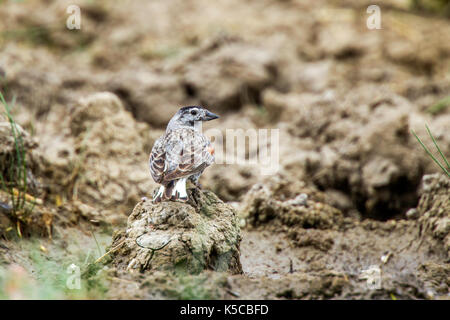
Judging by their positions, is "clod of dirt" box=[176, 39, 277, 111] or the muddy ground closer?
the muddy ground

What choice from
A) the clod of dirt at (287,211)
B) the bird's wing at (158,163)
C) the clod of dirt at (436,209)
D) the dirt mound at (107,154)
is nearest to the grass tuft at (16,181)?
the dirt mound at (107,154)

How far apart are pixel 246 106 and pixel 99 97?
2969mm

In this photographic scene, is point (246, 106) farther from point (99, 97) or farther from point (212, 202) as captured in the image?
point (212, 202)

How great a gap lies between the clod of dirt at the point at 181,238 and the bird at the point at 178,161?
0.12 metres

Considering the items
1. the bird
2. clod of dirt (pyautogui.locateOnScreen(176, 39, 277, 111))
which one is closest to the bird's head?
the bird

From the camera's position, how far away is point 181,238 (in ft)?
12.9

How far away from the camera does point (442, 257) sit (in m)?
4.88

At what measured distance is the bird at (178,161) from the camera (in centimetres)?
427

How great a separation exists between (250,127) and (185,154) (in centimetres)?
391

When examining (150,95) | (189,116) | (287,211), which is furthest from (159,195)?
(150,95)

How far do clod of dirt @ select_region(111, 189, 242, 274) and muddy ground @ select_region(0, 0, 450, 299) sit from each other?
18 centimetres

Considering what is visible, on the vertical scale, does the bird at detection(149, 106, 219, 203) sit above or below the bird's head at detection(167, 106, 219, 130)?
below

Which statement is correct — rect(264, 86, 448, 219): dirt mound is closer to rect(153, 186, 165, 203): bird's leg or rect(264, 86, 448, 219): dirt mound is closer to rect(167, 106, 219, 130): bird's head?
rect(167, 106, 219, 130): bird's head

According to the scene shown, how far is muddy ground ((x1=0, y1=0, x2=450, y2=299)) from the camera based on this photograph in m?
4.19
